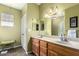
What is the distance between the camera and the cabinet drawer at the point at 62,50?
1.48 metres

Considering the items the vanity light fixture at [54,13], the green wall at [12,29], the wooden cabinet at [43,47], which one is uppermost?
the vanity light fixture at [54,13]

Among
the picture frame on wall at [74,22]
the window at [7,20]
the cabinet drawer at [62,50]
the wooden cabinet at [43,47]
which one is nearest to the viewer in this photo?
the cabinet drawer at [62,50]

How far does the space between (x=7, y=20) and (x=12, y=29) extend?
0.62ft

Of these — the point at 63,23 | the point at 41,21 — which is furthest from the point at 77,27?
the point at 41,21

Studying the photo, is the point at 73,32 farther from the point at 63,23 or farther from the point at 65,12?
the point at 65,12

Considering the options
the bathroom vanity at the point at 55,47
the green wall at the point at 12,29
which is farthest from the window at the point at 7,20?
the bathroom vanity at the point at 55,47

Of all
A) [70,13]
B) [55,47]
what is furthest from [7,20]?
[70,13]

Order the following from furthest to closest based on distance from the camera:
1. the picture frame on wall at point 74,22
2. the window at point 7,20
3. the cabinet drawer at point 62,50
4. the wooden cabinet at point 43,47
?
1. the wooden cabinet at point 43,47
2. the picture frame on wall at point 74,22
3. the window at point 7,20
4. the cabinet drawer at point 62,50

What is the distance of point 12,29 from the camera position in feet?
5.89

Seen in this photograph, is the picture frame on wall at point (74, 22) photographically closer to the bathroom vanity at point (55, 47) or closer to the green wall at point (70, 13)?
the green wall at point (70, 13)

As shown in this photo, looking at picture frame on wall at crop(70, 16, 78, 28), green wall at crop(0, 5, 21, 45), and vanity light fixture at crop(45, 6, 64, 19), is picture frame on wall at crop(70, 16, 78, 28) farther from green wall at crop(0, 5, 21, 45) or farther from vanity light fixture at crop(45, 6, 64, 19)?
green wall at crop(0, 5, 21, 45)

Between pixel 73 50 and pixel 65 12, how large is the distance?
91 cm

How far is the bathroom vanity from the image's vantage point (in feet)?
4.97

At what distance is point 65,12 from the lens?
208 centimetres
